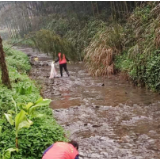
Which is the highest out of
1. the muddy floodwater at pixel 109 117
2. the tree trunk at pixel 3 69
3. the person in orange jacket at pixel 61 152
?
the tree trunk at pixel 3 69

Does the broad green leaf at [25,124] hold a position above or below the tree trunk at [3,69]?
below

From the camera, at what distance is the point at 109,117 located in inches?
258

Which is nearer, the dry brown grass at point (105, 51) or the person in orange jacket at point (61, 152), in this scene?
the person in orange jacket at point (61, 152)

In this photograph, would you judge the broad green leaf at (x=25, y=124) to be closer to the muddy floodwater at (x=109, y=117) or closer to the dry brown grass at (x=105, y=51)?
the muddy floodwater at (x=109, y=117)

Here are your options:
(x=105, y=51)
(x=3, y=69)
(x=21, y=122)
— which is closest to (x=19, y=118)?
(x=21, y=122)

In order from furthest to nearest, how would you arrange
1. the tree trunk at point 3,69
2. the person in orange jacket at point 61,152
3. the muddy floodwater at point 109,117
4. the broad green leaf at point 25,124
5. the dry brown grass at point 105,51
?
the dry brown grass at point 105,51 < the tree trunk at point 3,69 < the muddy floodwater at point 109,117 < the broad green leaf at point 25,124 < the person in orange jacket at point 61,152

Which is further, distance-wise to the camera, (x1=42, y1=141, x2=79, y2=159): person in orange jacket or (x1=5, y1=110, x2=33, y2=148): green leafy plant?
(x1=5, y1=110, x2=33, y2=148): green leafy plant

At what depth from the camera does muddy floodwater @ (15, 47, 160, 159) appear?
4.82 meters

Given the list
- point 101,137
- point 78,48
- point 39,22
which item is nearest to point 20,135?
point 101,137

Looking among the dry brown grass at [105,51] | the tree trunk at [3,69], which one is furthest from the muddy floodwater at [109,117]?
the tree trunk at [3,69]

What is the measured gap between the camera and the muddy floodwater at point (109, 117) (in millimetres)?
4820

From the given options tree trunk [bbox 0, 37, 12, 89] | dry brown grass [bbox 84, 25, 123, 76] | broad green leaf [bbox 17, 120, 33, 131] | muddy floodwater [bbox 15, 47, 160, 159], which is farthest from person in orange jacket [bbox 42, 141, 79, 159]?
dry brown grass [bbox 84, 25, 123, 76]

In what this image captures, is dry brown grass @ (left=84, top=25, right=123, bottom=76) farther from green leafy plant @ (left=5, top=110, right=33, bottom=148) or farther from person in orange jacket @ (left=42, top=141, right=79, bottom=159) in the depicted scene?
person in orange jacket @ (left=42, top=141, right=79, bottom=159)

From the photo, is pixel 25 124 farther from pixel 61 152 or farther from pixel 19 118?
pixel 61 152
